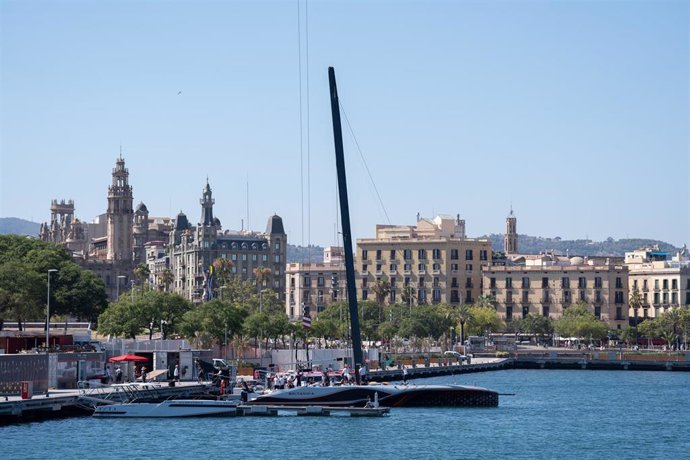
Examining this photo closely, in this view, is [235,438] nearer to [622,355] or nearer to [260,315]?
[260,315]

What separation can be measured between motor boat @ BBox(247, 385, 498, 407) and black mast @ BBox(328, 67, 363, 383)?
4.70 feet

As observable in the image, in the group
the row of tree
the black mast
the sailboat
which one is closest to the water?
the sailboat

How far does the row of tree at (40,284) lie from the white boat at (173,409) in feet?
129

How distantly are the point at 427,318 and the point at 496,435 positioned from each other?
382ft

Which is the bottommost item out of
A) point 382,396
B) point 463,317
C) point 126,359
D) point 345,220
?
point 382,396

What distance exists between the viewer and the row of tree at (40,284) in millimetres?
114688

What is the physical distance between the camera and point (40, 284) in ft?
390

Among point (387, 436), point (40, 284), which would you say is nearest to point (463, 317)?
point (40, 284)

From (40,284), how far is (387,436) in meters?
56.7

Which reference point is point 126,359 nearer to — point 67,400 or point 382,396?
point 67,400

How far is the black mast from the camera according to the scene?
7956cm

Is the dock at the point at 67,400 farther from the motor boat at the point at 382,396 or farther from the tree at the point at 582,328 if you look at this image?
the tree at the point at 582,328

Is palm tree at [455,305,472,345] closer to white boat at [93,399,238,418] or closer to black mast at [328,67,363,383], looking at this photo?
black mast at [328,67,363,383]

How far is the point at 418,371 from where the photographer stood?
134 m
